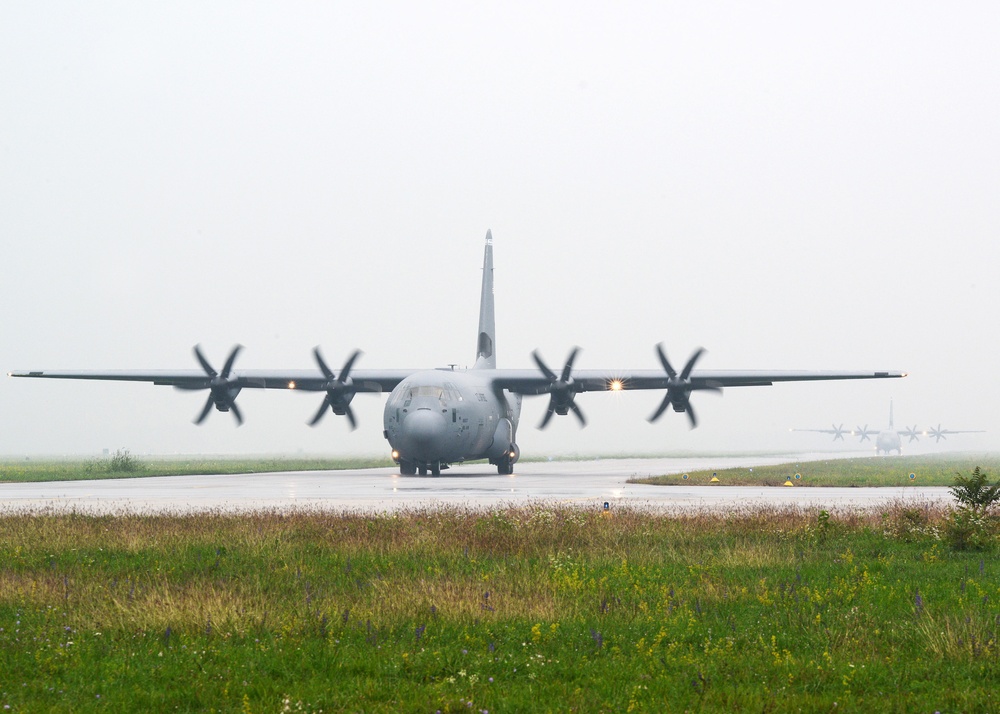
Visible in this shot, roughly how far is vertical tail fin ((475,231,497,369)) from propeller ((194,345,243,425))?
12181 mm

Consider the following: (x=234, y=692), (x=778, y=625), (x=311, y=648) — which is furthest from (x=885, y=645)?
(x=234, y=692)

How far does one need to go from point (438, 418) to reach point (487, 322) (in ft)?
57.3

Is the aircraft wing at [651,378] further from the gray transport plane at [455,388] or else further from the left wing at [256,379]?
the left wing at [256,379]

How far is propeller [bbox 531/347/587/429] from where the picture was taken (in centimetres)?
4466

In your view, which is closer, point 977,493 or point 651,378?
point 977,493

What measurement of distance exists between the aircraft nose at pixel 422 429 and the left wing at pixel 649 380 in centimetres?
792

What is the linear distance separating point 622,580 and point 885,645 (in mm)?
4063

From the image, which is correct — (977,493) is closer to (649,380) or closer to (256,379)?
(649,380)

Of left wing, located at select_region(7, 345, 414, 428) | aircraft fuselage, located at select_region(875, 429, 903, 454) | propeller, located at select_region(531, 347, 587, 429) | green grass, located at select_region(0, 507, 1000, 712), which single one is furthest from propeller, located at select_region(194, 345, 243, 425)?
aircraft fuselage, located at select_region(875, 429, 903, 454)

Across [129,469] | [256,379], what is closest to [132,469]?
[129,469]

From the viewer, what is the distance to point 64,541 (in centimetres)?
1631

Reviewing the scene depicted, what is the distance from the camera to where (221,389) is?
45312 millimetres

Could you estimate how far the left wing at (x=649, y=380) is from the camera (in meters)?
44.3

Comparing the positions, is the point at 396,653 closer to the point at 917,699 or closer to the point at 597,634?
the point at 597,634
